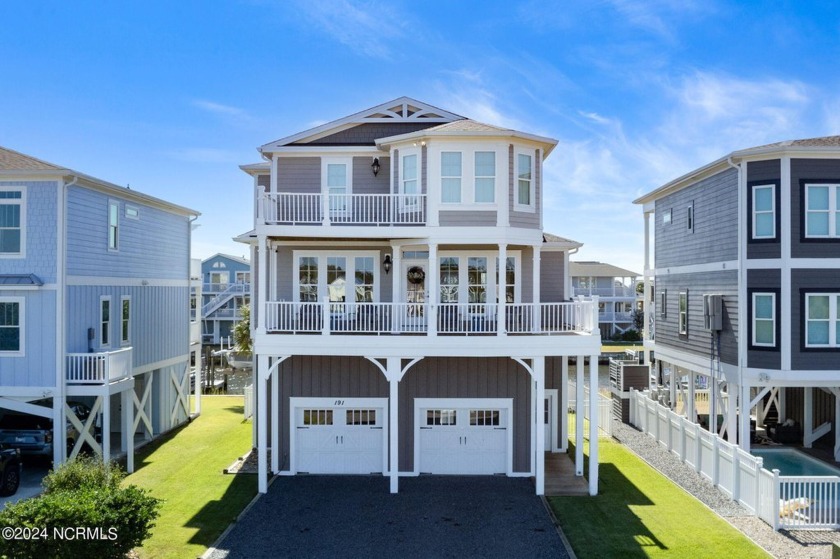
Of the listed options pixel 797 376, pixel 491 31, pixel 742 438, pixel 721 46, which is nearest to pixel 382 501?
pixel 742 438

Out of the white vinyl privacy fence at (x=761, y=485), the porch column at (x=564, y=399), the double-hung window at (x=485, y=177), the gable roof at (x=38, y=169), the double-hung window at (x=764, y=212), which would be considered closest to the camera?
the white vinyl privacy fence at (x=761, y=485)

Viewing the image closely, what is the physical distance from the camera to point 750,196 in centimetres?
1474

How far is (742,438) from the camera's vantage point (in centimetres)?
1479

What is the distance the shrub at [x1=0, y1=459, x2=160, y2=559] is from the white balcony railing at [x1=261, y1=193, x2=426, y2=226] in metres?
7.37

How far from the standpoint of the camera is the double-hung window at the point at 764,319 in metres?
14.5

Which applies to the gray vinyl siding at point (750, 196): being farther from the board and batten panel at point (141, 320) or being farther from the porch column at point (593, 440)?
the board and batten panel at point (141, 320)

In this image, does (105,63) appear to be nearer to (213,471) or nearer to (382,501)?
(213,471)

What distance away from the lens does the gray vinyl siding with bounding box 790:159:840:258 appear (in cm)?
1427

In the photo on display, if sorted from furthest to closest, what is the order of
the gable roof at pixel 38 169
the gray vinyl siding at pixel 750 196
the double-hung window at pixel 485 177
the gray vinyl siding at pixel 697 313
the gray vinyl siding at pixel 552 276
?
the gray vinyl siding at pixel 552 276
the gray vinyl siding at pixel 697 313
the gray vinyl siding at pixel 750 196
the double-hung window at pixel 485 177
the gable roof at pixel 38 169

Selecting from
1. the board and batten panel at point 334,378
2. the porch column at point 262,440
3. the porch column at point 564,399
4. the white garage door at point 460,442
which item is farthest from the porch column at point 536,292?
the porch column at point 262,440

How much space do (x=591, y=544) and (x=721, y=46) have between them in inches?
680

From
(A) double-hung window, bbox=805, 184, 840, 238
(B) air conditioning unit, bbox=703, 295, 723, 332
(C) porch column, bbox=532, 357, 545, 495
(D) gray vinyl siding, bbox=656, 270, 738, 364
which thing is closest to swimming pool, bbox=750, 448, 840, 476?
(D) gray vinyl siding, bbox=656, 270, 738, 364

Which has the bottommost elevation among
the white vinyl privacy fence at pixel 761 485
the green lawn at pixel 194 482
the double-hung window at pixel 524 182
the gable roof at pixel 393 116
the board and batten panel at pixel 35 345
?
the green lawn at pixel 194 482

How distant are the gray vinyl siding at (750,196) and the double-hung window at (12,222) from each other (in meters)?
19.0
